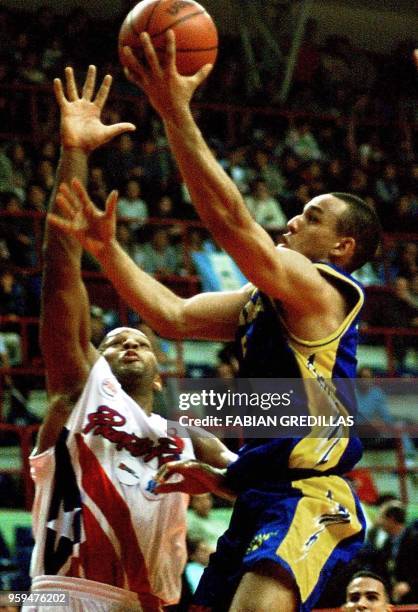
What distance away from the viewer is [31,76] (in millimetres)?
14086

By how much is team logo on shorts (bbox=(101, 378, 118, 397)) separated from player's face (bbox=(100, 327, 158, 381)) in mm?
198

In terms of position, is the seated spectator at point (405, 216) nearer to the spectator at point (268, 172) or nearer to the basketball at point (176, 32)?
the spectator at point (268, 172)

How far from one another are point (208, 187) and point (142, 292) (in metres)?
0.52

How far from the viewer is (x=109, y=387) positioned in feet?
13.7

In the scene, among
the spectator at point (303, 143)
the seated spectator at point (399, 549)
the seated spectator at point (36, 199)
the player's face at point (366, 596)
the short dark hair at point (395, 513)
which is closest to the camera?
the player's face at point (366, 596)

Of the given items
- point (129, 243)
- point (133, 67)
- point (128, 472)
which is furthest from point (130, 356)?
point (129, 243)

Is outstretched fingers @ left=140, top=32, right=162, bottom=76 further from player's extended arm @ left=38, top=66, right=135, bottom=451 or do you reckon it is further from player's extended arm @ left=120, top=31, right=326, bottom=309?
player's extended arm @ left=38, top=66, right=135, bottom=451

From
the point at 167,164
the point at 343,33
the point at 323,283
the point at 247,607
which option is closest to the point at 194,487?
the point at 247,607

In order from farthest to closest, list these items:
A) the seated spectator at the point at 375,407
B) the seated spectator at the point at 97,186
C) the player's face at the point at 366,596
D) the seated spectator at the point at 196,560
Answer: the seated spectator at the point at 97,186, the seated spectator at the point at 375,407, the seated spectator at the point at 196,560, the player's face at the point at 366,596

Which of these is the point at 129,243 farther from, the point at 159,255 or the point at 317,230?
the point at 317,230

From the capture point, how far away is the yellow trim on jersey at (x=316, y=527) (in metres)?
3.42

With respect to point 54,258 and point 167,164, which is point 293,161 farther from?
point 54,258

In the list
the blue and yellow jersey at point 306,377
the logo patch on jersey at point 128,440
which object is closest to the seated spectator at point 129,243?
the logo patch on jersey at point 128,440

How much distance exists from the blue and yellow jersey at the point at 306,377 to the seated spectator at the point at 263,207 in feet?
29.9
